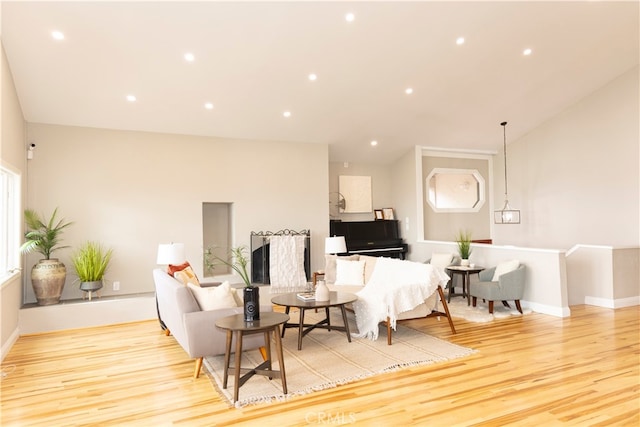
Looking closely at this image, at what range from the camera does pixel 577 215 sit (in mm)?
8000

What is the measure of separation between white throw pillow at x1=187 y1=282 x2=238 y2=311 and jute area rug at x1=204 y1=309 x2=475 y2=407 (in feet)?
1.88

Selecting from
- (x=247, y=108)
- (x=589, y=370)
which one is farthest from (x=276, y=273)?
(x=589, y=370)

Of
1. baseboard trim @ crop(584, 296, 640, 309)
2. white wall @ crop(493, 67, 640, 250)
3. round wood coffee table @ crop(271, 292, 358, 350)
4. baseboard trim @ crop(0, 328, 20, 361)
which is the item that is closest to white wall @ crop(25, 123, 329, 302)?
baseboard trim @ crop(0, 328, 20, 361)

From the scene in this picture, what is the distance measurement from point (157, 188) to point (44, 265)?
1923mm

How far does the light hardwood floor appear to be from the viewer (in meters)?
2.84

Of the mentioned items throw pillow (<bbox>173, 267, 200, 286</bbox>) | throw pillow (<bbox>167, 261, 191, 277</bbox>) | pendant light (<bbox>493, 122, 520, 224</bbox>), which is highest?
pendant light (<bbox>493, 122, 520, 224</bbox>)

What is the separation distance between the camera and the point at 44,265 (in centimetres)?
539

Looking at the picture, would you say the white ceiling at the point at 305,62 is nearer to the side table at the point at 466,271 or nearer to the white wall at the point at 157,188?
the white wall at the point at 157,188

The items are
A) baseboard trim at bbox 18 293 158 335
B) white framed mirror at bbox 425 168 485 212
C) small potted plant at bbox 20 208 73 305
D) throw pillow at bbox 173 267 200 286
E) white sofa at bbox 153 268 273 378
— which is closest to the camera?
white sofa at bbox 153 268 273 378

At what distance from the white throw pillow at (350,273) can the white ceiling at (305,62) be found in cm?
256

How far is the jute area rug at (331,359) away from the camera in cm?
331

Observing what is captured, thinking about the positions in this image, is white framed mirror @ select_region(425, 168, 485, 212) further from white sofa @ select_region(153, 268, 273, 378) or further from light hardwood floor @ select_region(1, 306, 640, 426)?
white sofa @ select_region(153, 268, 273, 378)

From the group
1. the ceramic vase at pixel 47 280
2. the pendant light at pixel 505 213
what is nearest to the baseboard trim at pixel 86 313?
the ceramic vase at pixel 47 280

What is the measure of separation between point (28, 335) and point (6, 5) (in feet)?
12.6
